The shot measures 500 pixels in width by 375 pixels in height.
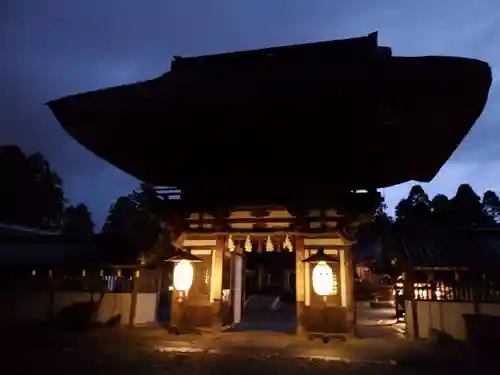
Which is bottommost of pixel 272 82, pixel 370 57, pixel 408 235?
pixel 408 235

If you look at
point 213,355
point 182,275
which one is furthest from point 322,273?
point 182,275

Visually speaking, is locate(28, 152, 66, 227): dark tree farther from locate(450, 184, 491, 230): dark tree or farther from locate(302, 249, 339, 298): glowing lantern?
locate(450, 184, 491, 230): dark tree

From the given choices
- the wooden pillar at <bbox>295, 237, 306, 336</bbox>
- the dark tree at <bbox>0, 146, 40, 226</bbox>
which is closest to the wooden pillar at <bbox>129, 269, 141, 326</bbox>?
the wooden pillar at <bbox>295, 237, 306, 336</bbox>

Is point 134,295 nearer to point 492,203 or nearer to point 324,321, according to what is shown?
point 324,321

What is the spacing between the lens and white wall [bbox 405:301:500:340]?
29.3 ft

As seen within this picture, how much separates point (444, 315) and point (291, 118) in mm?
5702

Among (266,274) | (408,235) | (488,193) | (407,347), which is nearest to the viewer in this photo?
(407,347)

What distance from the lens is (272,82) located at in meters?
8.70

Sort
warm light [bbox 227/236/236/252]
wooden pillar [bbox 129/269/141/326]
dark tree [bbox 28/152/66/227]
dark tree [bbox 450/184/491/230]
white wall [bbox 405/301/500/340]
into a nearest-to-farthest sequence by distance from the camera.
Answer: white wall [bbox 405/301/500/340] < warm light [bbox 227/236/236/252] < wooden pillar [bbox 129/269/141/326] < dark tree [bbox 28/152/66/227] < dark tree [bbox 450/184/491/230]

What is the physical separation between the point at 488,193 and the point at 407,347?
53.4m

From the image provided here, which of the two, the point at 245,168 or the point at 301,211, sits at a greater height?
the point at 245,168

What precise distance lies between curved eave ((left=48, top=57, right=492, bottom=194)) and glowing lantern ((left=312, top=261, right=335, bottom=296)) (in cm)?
206

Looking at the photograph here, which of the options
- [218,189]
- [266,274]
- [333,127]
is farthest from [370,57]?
[266,274]

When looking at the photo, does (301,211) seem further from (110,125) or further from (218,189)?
(110,125)
